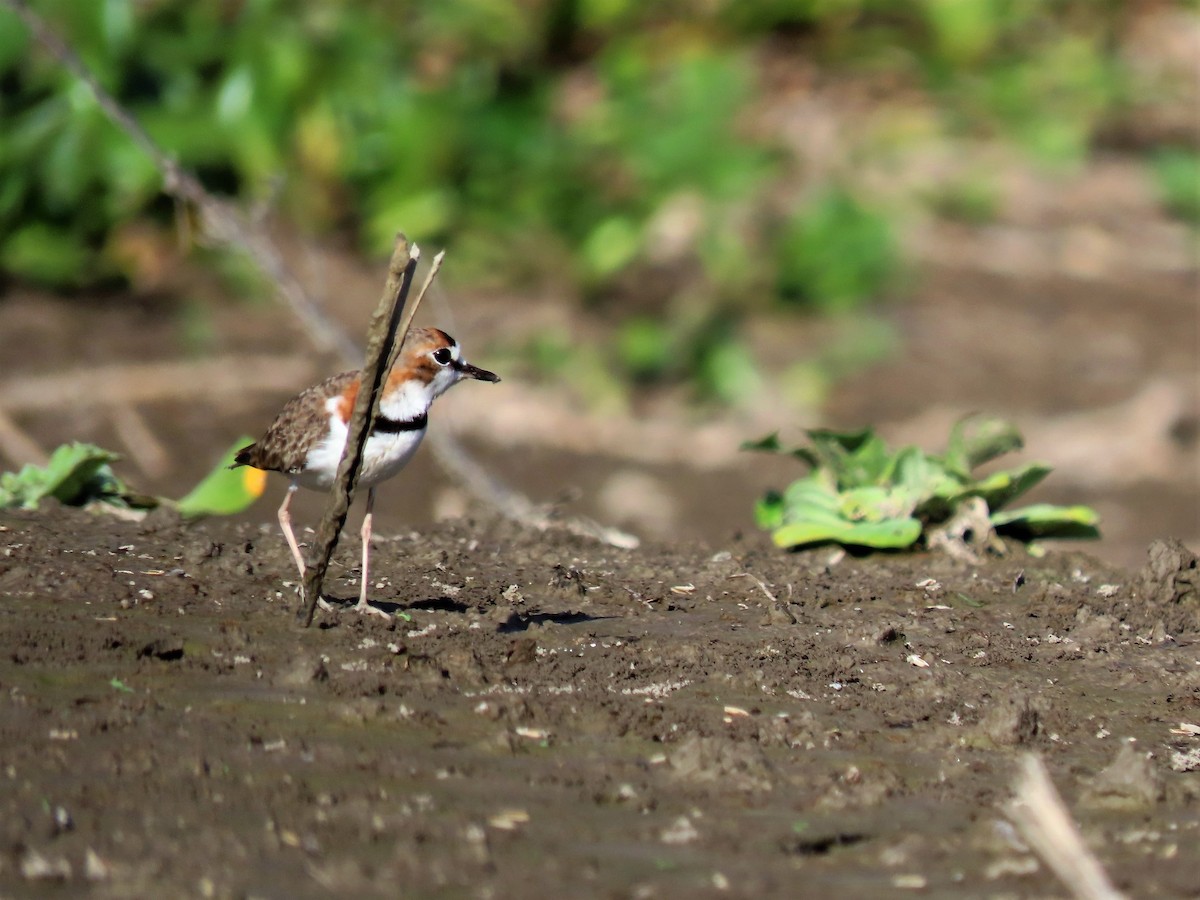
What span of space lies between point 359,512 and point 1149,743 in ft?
11.4

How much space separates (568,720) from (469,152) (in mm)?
5800

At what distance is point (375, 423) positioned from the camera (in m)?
3.80

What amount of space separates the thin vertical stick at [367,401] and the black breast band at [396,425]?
327 millimetres

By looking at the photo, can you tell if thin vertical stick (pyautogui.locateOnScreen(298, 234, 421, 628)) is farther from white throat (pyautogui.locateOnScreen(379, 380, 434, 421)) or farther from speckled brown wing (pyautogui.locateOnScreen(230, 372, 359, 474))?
speckled brown wing (pyautogui.locateOnScreen(230, 372, 359, 474))

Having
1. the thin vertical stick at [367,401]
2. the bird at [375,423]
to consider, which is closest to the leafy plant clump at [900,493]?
the bird at [375,423]

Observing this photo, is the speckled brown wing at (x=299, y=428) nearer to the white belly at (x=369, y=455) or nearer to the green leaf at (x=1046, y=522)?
the white belly at (x=369, y=455)

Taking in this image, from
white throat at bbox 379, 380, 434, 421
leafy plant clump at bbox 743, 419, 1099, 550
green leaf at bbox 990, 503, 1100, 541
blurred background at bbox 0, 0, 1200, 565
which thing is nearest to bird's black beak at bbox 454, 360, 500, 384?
white throat at bbox 379, 380, 434, 421

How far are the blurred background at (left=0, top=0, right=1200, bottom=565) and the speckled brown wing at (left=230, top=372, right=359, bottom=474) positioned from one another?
2386 mm

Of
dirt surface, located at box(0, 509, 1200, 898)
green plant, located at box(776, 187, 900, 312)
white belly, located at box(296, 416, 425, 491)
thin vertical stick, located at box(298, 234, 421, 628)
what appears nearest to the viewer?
dirt surface, located at box(0, 509, 1200, 898)

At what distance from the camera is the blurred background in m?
7.62

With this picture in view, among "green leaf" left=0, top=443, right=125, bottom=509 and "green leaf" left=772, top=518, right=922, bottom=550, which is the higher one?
"green leaf" left=0, top=443, right=125, bottom=509

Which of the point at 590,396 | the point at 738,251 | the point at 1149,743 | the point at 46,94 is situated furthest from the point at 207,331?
the point at 1149,743

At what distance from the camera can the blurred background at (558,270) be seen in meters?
7.62

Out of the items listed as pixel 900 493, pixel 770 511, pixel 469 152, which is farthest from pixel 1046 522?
pixel 469 152
